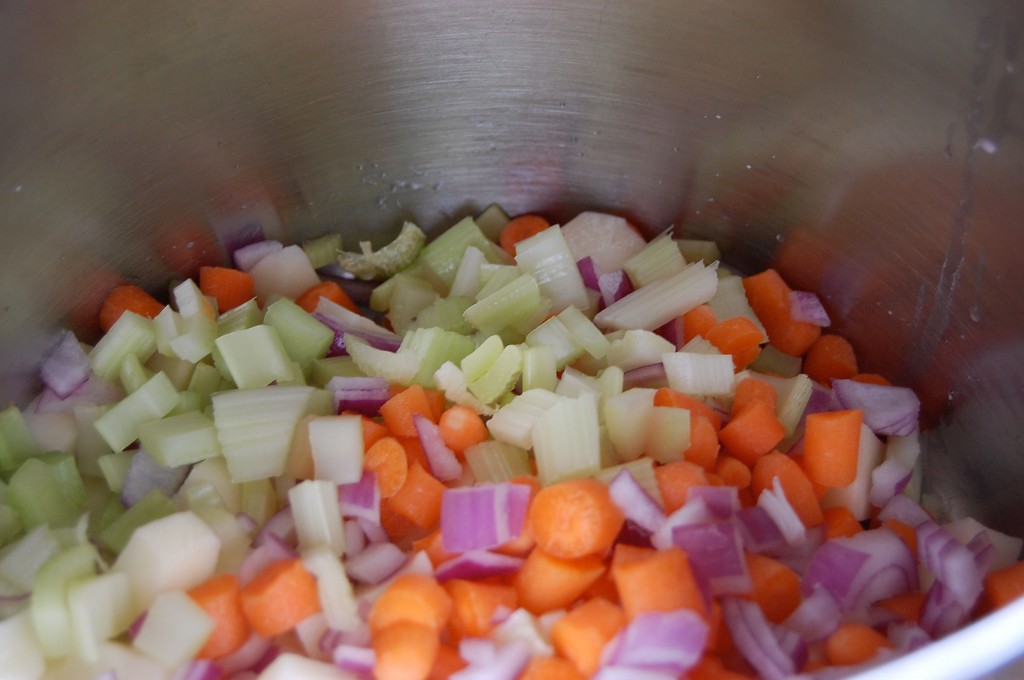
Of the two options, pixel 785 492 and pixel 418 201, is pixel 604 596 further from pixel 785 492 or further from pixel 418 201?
pixel 418 201

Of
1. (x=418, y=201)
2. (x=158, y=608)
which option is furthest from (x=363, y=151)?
(x=158, y=608)

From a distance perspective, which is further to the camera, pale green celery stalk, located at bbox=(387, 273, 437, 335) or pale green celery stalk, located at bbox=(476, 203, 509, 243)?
pale green celery stalk, located at bbox=(476, 203, 509, 243)

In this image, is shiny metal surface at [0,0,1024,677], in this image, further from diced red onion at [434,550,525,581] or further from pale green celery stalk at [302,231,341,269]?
diced red onion at [434,550,525,581]

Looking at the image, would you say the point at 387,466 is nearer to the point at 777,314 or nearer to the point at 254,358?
the point at 254,358

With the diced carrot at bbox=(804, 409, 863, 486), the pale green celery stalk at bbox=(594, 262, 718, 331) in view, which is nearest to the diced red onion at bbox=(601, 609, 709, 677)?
the diced carrot at bbox=(804, 409, 863, 486)

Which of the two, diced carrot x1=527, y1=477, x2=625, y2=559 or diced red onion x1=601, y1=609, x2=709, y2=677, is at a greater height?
diced carrot x1=527, y1=477, x2=625, y2=559

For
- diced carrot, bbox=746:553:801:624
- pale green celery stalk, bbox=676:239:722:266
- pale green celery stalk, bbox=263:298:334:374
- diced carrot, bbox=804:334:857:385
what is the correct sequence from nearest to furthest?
diced carrot, bbox=746:553:801:624 < pale green celery stalk, bbox=263:298:334:374 < diced carrot, bbox=804:334:857:385 < pale green celery stalk, bbox=676:239:722:266

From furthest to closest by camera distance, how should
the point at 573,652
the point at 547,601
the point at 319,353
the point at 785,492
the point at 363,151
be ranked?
the point at 363,151 < the point at 319,353 < the point at 785,492 < the point at 547,601 < the point at 573,652

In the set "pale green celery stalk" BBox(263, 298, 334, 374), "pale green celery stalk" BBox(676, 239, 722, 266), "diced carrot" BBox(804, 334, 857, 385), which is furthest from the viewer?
"pale green celery stalk" BBox(676, 239, 722, 266)
